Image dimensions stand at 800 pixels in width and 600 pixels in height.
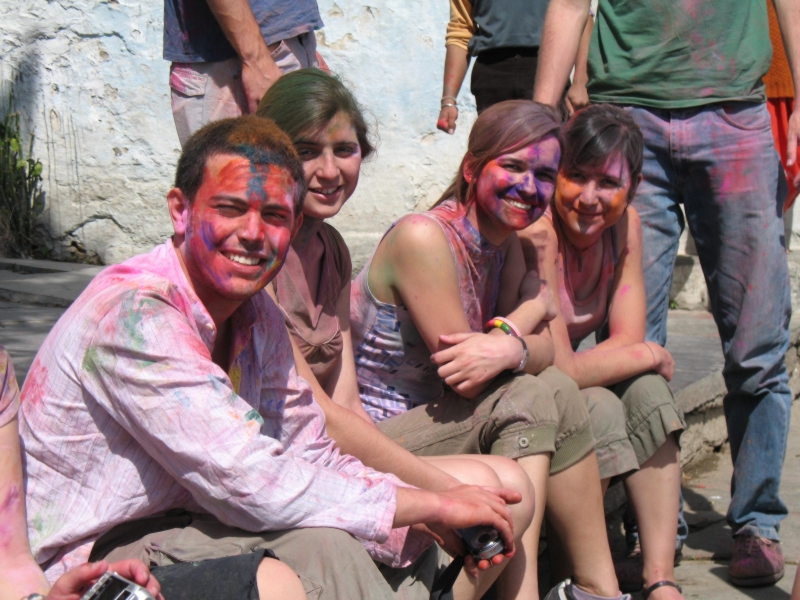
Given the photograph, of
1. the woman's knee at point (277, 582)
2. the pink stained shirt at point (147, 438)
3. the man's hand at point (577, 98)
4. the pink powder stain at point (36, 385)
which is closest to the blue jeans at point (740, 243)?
the man's hand at point (577, 98)

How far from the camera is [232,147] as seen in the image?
6.44ft

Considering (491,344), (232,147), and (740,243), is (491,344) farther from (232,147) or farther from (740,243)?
(740,243)

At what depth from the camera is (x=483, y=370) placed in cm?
257

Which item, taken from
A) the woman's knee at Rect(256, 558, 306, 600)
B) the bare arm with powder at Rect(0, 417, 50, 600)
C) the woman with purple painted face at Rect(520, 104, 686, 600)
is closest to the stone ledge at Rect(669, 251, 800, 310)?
the woman with purple painted face at Rect(520, 104, 686, 600)

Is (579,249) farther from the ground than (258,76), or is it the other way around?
(258,76)

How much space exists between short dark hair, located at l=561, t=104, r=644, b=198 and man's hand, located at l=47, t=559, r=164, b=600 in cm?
194

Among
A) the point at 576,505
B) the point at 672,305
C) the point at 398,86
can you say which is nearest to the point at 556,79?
the point at 576,505

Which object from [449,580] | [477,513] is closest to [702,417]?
[449,580]

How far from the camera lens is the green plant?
19.5 ft

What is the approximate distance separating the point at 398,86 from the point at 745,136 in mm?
2767

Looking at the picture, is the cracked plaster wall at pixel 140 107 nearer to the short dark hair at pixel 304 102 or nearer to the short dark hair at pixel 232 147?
the short dark hair at pixel 304 102

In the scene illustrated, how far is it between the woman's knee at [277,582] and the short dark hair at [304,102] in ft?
3.87

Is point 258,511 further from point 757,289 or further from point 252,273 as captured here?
point 757,289

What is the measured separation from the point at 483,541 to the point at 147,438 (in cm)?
81
